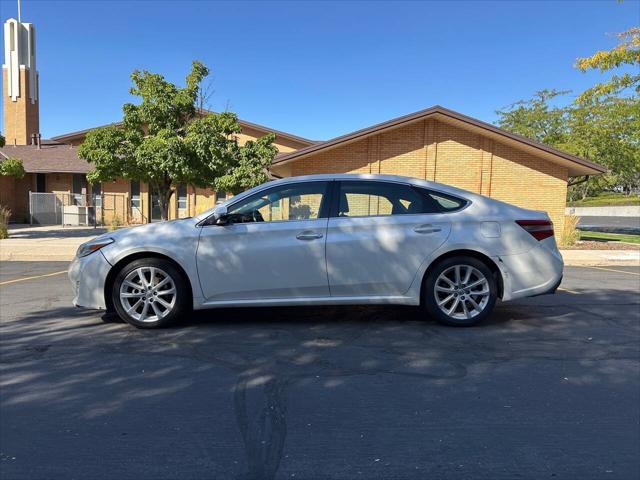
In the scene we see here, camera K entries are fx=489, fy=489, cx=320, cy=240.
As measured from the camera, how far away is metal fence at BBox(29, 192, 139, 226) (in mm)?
24344

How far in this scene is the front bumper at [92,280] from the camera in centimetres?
510

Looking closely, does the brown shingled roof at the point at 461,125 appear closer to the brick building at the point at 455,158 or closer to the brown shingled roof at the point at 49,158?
the brick building at the point at 455,158

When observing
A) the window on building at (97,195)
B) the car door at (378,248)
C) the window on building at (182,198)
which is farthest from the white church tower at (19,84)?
the car door at (378,248)

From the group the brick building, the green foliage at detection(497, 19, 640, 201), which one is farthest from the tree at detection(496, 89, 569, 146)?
the brick building

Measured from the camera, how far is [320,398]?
3525 mm

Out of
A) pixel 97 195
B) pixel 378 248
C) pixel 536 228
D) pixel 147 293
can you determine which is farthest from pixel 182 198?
pixel 536 228

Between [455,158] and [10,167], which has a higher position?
[455,158]

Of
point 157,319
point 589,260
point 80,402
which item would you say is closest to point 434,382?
point 80,402

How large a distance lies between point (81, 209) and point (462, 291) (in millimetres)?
23528

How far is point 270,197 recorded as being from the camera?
5.32 m

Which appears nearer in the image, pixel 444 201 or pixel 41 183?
pixel 444 201

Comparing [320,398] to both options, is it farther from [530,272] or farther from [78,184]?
[78,184]

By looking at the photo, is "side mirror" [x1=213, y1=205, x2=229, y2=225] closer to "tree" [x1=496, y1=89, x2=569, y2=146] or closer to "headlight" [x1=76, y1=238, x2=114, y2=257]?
"headlight" [x1=76, y1=238, x2=114, y2=257]

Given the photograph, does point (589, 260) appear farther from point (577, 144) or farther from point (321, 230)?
point (577, 144)
